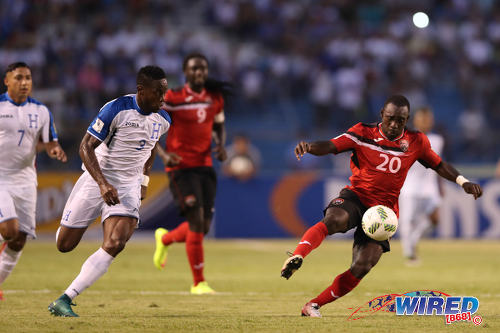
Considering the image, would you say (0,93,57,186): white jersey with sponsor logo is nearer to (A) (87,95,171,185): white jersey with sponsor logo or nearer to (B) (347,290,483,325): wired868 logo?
(A) (87,95,171,185): white jersey with sponsor logo

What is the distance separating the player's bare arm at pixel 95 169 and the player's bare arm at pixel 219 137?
3376 millimetres

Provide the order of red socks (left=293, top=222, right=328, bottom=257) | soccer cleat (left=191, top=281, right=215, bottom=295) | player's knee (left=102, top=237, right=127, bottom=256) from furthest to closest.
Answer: soccer cleat (left=191, top=281, right=215, bottom=295) → player's knee (left=102, top=237, right=127, bottom=256) → red socks (left=293, top=222, right=328, bottom=257)

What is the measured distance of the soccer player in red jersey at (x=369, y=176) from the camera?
8.04 m

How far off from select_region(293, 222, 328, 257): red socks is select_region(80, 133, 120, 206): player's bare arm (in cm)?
169

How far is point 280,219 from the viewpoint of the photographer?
19.8 metres

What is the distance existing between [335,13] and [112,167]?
19.3 m

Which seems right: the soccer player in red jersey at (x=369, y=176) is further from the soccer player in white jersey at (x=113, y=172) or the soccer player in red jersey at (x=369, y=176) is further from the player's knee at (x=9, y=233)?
the player's knee at (x=9, y=233)

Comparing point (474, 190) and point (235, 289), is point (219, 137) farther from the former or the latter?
point (474, 190)

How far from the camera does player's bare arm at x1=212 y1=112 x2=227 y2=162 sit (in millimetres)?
11086

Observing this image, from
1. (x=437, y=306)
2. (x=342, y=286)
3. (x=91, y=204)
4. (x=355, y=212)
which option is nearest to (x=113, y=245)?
(x=91, y=204)

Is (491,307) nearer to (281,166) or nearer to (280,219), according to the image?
(280,219)

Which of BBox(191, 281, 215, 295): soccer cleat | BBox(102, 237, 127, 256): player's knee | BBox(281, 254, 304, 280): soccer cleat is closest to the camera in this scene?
BBox(281, 254, 304, 280): soccer cleat

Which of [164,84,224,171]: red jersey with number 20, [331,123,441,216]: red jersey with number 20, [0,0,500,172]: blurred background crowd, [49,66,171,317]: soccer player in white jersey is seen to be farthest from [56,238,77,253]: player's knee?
[0,0,500,172]: blurred background crowd

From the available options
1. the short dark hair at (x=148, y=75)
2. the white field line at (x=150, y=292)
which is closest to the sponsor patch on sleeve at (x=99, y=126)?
the short dark hair at (x=148, y=75)
